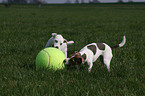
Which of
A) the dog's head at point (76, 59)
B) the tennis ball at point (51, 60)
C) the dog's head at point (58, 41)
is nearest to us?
the dog's head at point (76, 59)

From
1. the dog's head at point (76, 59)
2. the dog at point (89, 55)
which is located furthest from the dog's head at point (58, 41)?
the dog's head at point (76, 59)

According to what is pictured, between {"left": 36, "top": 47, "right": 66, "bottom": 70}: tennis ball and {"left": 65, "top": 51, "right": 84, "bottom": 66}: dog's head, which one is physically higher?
{"left": 65, "top": 51, "right": 84, "bottom": 66}: dog's head

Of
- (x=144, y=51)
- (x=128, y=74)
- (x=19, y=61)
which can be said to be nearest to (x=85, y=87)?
(x=128, y=74)

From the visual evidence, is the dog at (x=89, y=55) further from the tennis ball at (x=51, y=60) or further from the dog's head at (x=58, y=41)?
the dog's head at (x=58, y=41)

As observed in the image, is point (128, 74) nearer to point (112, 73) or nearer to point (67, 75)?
point (112, 73)

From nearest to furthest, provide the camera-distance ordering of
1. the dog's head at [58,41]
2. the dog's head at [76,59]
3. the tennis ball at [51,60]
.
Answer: the dog's head at [76,59] < the tennis ball at [51,60] < the dog's head at [58,41]

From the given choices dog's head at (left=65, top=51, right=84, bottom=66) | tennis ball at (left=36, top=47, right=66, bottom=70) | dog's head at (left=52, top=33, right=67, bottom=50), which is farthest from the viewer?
dog's head at (left=52, top=33, right=67, bottom=50)

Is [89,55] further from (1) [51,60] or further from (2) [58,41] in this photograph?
(2) [58,41]

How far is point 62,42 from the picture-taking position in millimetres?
3820

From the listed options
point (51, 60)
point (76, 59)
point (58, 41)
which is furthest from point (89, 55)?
point (58, 41)

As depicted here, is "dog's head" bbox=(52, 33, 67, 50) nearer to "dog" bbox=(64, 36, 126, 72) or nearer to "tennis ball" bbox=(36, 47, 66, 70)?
"tennis ball" bbox=(36, 47, 66, 70)

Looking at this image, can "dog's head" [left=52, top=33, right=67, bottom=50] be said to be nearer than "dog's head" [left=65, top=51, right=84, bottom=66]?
No

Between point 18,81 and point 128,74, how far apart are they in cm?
197

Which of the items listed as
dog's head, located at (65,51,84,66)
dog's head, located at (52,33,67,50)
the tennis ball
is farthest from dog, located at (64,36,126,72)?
dog's head, located at (52,33,67,50)
